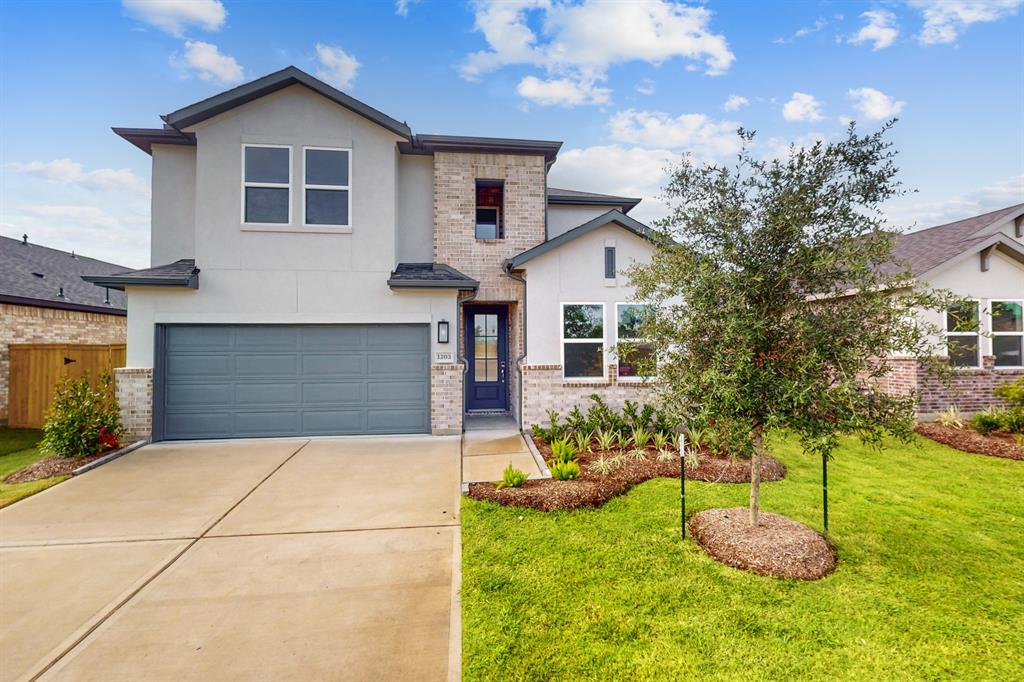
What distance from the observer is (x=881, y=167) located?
384 cm

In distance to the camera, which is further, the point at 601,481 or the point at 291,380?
the point at 291,380

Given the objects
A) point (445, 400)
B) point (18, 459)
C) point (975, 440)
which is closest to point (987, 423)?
point (975, 440)

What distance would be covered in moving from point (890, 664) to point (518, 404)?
747 centimetres

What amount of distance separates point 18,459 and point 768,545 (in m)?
11.9

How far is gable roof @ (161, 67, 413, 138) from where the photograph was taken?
8394 mm

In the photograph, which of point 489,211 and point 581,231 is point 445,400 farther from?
point 489,211

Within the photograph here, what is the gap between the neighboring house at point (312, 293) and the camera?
859 centimetres

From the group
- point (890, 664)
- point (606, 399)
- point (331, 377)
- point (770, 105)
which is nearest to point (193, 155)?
point (331, 377)

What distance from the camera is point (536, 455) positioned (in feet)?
23.9

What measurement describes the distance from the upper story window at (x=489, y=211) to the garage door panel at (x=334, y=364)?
4219 millimetres

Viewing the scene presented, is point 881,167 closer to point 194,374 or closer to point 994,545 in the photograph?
point 994,545

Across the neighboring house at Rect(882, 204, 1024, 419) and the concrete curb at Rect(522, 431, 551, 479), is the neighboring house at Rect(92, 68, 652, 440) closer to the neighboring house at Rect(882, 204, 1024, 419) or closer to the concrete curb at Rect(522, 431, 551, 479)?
the concrete curb at Rect(522, 431, 551, 479)

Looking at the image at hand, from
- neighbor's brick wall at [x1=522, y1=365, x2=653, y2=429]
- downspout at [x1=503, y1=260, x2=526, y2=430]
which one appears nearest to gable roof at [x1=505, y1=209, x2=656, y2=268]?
downspout at [x1=503, y1=260, x2=526, y2=430]

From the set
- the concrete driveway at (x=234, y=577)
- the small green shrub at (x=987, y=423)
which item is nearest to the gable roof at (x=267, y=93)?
the concrete driveway at (x=234, y=577)
